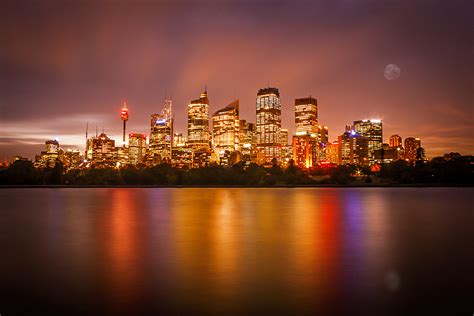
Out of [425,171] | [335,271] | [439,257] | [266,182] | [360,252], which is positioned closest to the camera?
[335,271]

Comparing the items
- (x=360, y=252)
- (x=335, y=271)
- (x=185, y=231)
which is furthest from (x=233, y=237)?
(x=335, y=271)

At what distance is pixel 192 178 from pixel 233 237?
12584 centimetres

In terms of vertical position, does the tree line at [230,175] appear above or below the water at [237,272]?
above

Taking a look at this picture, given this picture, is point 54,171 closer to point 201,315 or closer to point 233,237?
point 233,237

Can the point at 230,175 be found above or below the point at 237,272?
above

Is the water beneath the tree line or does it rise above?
beneath

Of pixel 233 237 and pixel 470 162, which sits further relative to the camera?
pixel 470 162

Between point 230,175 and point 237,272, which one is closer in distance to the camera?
point 237,272

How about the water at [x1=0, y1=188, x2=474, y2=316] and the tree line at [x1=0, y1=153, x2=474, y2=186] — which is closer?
the water at [x1=0, y1=188, x2=474, y2=316]

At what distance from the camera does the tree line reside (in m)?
135

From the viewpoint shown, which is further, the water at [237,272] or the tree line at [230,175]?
the tree line at [230,175]

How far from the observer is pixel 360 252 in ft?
49.7

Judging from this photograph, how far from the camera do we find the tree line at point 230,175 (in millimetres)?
135125

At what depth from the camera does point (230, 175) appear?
147875 mm
